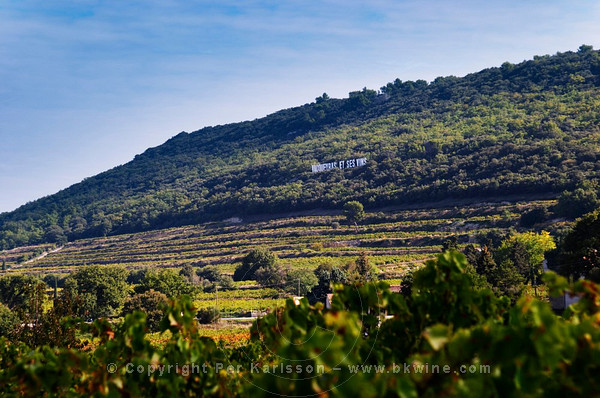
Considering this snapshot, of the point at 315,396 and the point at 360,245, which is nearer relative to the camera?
the point at 315,396

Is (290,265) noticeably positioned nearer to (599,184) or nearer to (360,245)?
(360,245)

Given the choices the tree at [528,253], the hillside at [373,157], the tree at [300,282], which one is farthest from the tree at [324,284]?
the hillside at [373,157]

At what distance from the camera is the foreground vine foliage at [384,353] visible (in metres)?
2.91

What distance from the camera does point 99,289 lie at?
149 feet

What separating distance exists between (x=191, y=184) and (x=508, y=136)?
228 feet

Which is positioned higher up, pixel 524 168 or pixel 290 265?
pixel 524 168

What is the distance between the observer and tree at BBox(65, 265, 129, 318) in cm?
4362

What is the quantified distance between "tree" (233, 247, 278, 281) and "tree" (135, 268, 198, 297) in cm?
782

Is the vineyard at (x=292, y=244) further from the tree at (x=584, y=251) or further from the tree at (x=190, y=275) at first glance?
the tree at (x=584, y=251)

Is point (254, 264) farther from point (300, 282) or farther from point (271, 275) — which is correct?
point (300, 282)

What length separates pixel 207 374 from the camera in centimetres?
464

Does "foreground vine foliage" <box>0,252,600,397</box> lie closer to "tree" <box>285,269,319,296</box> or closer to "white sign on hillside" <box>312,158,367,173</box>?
"tree" <box>285,269,319,296</box>

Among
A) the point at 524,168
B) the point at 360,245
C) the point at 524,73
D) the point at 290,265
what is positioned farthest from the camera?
the point at 524,73

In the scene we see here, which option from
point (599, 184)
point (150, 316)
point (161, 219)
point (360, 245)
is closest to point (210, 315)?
point (150, 316)
